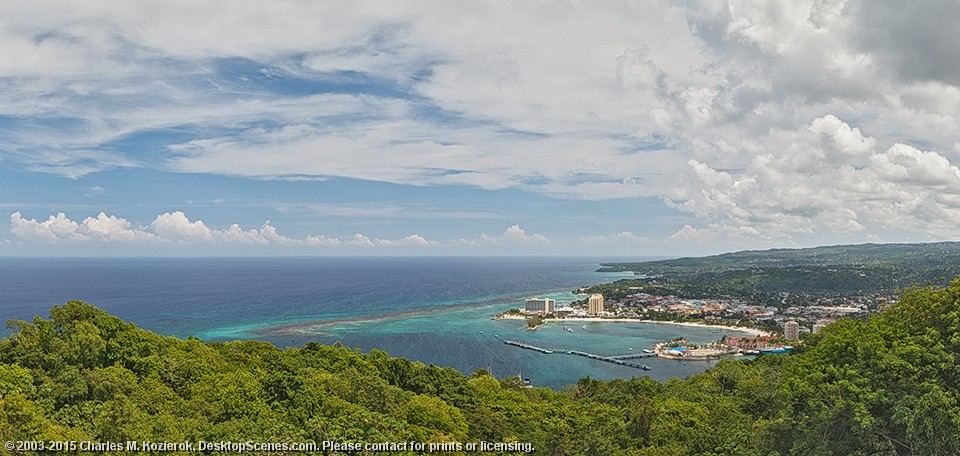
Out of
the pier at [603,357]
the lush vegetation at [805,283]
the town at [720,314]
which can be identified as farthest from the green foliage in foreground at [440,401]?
the lush vegetation at [805,283]

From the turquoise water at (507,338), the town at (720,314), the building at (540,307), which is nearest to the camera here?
the turquoise water at (507,338)

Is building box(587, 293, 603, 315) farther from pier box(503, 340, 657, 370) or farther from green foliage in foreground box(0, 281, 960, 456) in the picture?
green foliage in foreground box(0, 281, 960, 456)

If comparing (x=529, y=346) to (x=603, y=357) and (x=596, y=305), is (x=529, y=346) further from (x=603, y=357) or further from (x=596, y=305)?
(x=596, y=305)

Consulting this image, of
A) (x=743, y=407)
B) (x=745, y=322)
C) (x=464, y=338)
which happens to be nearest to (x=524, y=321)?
(x=464, y=338)

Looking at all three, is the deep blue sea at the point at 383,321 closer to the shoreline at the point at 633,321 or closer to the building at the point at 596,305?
the shoreline at the point at 633,321

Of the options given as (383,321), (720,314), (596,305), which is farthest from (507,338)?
(720,314)

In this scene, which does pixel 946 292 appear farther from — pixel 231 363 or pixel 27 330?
pixel 27 330

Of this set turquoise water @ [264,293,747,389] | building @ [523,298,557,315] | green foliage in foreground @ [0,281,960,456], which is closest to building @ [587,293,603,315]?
building @ [523,298,557,315]

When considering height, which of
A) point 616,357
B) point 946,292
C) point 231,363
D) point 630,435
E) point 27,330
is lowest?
point 616,357
